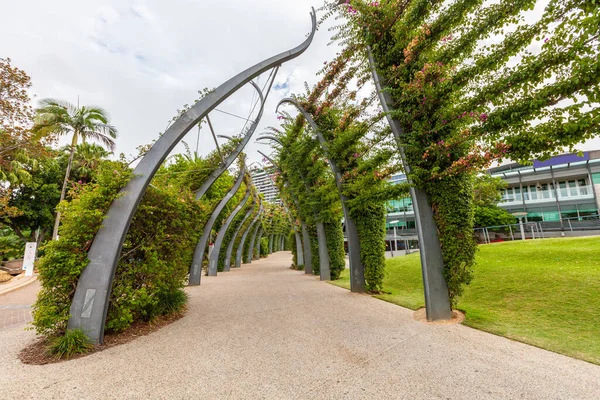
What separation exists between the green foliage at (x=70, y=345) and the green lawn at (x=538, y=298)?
6545mm

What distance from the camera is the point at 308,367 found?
3309 mm

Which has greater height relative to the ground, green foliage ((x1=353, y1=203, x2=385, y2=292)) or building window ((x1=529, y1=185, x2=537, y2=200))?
building window ((x1=529, y1=185, x2=537, y2=200))

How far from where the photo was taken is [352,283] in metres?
8.82

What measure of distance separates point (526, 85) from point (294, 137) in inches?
362

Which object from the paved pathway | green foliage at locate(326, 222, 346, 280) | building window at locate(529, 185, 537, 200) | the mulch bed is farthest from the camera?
building window at locate(529, 185, 537, 200)

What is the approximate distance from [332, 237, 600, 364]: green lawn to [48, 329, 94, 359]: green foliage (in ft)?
21.5

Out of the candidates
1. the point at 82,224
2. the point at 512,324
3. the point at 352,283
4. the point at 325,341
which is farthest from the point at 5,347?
the point at 512,324

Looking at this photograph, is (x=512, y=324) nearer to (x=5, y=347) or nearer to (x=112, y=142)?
(x=5, y=347)

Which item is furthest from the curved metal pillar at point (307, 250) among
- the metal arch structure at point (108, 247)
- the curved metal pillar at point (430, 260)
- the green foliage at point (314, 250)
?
the metal arch structure at point (108, 247)

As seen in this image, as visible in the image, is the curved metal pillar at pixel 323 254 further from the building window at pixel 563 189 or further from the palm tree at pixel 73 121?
the building window at pixel 563 189

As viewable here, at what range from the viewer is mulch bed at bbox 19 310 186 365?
3.60 meters

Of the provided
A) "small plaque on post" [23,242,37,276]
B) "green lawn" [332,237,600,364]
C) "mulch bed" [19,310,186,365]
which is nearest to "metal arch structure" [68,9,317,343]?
"mulch bed" [19,310,186,365]

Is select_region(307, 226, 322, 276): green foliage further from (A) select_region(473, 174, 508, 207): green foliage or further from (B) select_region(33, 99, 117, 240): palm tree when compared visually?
(B) select_region(33, 99, 117, 240): palm tree

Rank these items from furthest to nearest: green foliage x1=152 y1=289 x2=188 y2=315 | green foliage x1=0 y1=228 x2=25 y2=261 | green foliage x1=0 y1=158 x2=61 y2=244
Result: green foliage x1=0 y1=228 x2=25 y2=261 → green foliage x1=0 y1=158 x2=61 y2=244 → green foliage x1=152 y1=289 x2=188 y2=315
